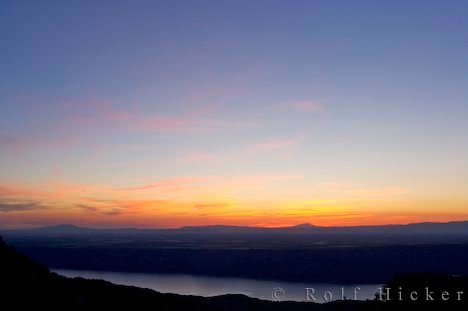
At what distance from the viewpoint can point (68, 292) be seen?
2870cm

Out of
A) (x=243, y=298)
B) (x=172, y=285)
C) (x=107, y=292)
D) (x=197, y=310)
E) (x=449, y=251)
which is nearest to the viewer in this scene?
(x=107, y=292)

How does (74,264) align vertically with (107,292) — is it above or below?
below

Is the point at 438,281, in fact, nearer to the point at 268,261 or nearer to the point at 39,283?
the point at 39,283

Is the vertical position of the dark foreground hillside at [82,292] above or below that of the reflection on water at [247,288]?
above

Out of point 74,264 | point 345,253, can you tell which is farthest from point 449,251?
point 74,264

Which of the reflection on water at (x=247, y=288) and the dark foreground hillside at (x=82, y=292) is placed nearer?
the dark foreground hillside at (x=82, y=292)

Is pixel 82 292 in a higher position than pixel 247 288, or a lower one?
higher

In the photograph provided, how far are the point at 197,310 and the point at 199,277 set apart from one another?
3310 inches

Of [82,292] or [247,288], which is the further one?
[247,288]

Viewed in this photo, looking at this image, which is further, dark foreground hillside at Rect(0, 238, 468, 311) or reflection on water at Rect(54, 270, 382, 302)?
reflection on water at Rect(54, 270, 382, 302)

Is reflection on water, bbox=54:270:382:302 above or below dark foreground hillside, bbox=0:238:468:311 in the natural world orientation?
below

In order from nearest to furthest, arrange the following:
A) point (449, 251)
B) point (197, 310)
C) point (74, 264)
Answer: point (197, 310), point (449, 251), point (74, 264)

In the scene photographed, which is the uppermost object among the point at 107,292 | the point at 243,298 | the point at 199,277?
the point at 107,292

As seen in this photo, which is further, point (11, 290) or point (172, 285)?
point (172, 285)
